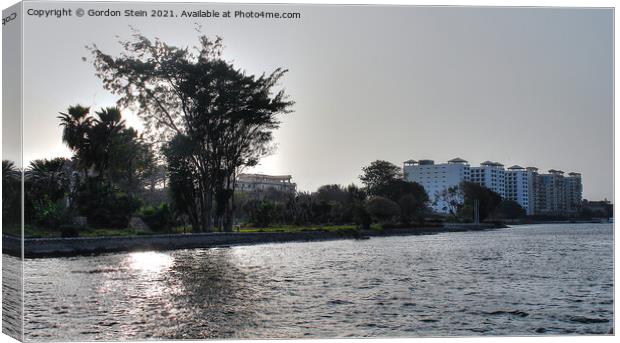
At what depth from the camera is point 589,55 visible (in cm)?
874

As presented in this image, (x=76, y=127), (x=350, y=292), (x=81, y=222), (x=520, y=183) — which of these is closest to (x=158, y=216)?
(x=81, y=222)

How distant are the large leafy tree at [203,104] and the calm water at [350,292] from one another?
5.50ft

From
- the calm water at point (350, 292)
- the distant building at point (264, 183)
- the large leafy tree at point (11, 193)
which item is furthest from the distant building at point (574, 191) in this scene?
the large leafy tree at point (11, 193)

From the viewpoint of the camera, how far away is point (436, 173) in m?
9.25

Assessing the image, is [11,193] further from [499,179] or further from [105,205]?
[499,179]

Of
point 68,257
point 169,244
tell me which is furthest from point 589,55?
point 68,257

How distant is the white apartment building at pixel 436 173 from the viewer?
9273 millimetres

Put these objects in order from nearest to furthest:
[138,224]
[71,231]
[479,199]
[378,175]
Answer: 1. [378,175]
2. [479,199]
3. [138,224]
4. [71,231]

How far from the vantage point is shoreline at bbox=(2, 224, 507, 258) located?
1148cm

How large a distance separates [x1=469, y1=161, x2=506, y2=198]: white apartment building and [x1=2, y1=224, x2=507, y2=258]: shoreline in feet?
5.53

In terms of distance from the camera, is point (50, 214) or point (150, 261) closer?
point (50, 214)

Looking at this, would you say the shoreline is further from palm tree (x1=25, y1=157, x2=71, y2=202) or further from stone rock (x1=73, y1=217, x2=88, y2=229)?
palm tree (x1=25, y1=157, x2=71, y2=202)

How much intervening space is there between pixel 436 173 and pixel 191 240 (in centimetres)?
607

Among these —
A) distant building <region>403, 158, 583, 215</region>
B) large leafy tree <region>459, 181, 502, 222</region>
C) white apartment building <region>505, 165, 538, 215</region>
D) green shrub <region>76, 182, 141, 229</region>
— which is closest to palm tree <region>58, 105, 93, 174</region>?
green shrub <region>76, 182, 141, 229</region>
